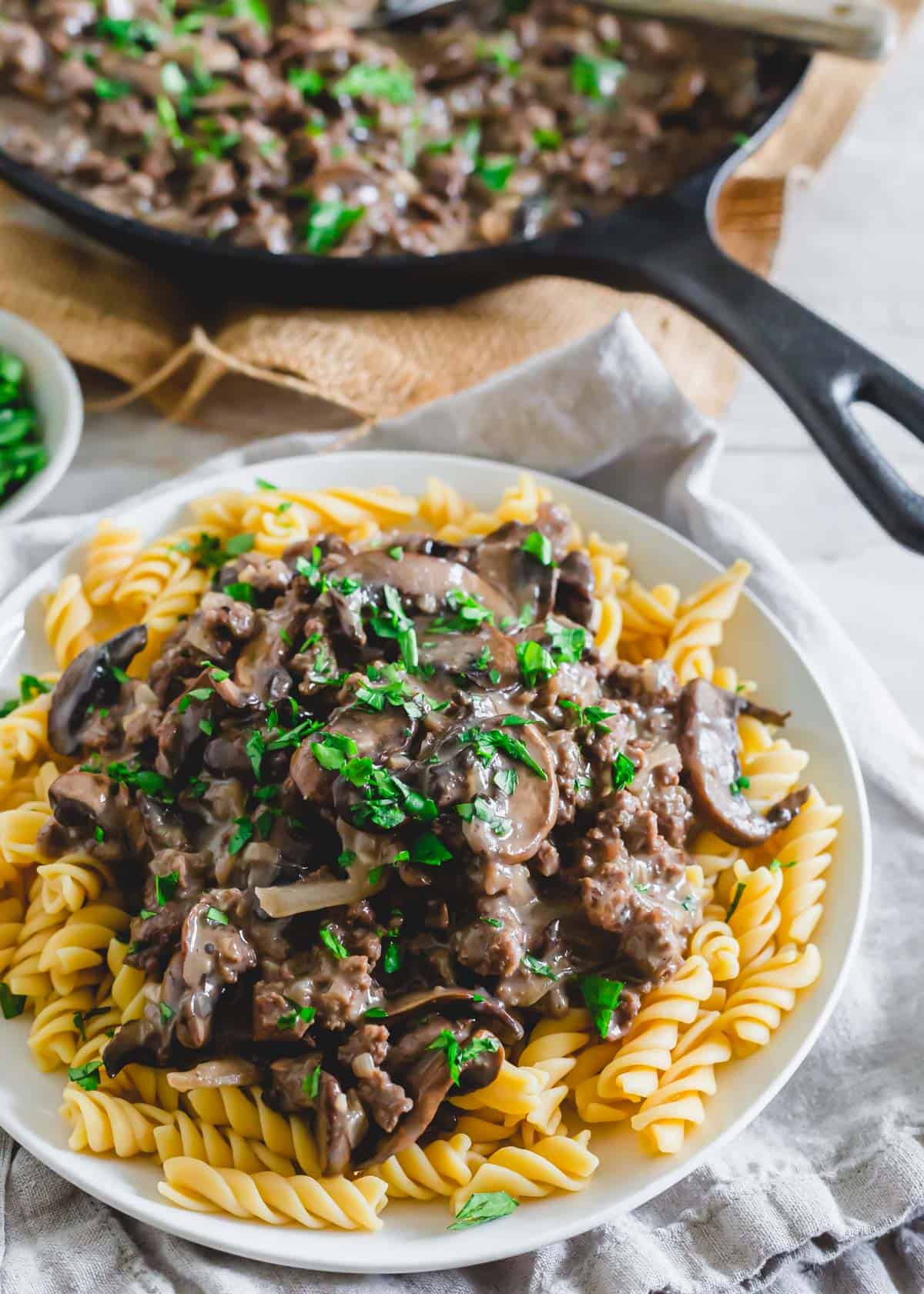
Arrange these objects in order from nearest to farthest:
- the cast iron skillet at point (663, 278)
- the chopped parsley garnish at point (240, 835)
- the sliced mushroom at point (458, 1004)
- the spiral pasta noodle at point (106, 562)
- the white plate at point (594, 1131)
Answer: the white plate at point (594, 1131), the sliced mushroom at point (458, 1004), the chopped parsley garnish at point (240, 835), the spiral pasta noodle at point (106, 562), the cast iron skillet at point (663, 278)

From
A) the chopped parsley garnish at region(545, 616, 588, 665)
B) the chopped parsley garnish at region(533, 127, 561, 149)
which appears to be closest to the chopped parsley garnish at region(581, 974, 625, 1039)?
the chopped parsley garnish at region(545, 616, 588, 665)

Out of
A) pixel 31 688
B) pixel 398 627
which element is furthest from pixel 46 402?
pixel 398 627

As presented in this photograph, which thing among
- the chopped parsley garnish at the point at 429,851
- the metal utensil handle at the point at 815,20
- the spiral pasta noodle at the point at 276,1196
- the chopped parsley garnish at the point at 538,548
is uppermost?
the metal utensil handle at the point at 815,20

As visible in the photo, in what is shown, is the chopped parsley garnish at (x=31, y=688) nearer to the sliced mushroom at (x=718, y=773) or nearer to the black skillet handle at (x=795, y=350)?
the sliced mushroom at (x=718, y=773)

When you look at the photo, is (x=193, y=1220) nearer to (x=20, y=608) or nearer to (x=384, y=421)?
(x=20, y=608)

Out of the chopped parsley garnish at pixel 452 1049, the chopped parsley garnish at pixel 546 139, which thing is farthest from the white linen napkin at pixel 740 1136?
the chopped parsley garnish at pixel 546 139

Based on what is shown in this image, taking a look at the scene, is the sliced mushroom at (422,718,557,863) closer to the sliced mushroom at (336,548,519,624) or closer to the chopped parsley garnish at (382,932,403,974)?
the chopped parsley garnish at (382,932,403,974)
